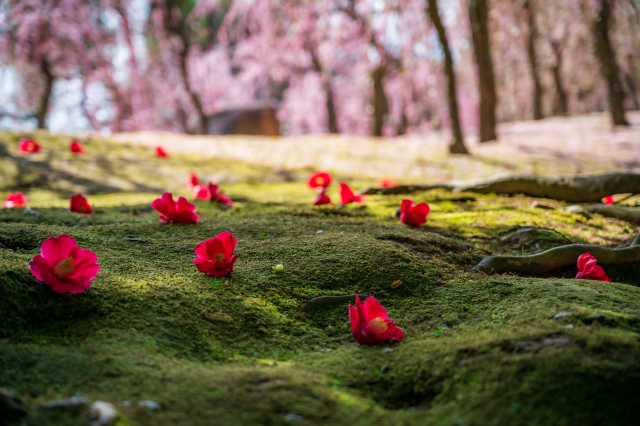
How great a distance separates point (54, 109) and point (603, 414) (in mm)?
22151

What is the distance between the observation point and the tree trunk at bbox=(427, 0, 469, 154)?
938 centimetres

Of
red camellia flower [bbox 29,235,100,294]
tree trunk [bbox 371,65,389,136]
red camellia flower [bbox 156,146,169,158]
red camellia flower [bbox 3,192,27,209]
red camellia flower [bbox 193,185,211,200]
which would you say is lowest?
red camellia flower [bbox 29,235,100,294]

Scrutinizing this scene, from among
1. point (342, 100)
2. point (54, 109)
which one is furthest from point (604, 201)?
point (342, 100)

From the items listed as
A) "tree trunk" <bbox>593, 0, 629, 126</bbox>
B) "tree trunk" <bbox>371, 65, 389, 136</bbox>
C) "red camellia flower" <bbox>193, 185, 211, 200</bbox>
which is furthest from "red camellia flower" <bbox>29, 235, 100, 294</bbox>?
"tree trunk" <bbox>593, 0, 629, 126</bbox>

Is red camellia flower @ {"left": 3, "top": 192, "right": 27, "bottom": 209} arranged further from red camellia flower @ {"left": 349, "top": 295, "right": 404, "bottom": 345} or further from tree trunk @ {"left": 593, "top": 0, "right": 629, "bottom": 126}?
tree trunk @ {"left": 593, "top": 0, "right": 629, "bottom": 126}

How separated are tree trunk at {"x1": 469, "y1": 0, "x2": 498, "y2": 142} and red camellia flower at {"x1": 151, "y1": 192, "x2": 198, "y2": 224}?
31.0 feet

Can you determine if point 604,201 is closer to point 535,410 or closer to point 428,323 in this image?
point 428,323

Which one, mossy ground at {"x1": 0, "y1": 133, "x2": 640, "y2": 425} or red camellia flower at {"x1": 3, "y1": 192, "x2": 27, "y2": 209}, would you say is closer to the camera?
mossy ground at {"x1": 0, "y1": 133, "x2": 640, "y2": 425}

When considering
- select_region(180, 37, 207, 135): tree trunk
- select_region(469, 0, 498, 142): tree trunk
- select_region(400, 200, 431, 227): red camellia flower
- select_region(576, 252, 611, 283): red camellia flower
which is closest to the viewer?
select_region(576, 252, 611, 283): red camellia flower

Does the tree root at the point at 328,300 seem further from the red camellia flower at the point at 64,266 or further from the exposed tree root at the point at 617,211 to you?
the exposed tree root at the point at 617,211

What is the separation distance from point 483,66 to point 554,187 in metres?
7.26

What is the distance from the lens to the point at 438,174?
824 centimetres

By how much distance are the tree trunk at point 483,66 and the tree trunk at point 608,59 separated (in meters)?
2.80

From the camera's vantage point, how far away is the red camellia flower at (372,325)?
1.85m
